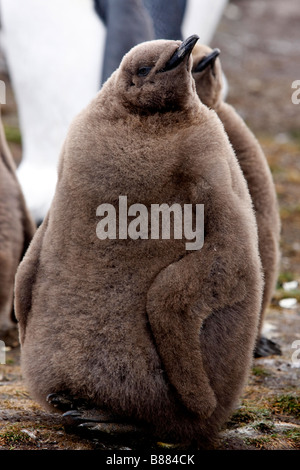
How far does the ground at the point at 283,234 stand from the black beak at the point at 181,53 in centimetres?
115

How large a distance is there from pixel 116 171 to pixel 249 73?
32.2 feet

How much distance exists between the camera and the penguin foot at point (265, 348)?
353cm

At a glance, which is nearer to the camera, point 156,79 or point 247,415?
point 156,79

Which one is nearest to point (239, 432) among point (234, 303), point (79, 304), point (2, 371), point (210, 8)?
point (234, 303)

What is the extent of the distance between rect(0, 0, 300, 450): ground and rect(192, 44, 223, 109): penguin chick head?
3.85 feet

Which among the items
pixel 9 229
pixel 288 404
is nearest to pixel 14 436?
pixel 288 404

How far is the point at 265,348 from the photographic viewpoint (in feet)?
11.7

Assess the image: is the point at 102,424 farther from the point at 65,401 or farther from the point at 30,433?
the point at 30,433

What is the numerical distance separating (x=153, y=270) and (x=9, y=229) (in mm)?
1501

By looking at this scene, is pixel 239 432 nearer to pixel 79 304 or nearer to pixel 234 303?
pixel 234 303

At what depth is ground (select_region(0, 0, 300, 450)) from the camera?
2.57 meters

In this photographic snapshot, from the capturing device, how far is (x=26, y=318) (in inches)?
99.6

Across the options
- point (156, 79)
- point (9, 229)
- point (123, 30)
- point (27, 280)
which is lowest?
point (27, 280)

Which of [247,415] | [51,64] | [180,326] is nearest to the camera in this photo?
[180,326]
